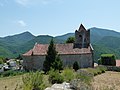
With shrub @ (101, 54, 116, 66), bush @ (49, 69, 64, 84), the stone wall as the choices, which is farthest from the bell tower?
bush @ (49, 69, 64, 84)

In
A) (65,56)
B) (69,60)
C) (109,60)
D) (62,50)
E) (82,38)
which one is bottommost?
(109,60)

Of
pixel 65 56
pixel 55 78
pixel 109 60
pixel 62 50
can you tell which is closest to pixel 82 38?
pixel 62 50

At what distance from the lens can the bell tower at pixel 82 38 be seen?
5376 centimetres

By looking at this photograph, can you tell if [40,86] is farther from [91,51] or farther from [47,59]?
[91,51]

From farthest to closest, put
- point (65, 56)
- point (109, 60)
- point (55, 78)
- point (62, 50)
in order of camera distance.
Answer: point (109, 60), point (62, 50), point (65, 56), point (55, 78)

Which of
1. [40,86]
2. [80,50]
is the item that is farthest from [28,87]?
[80,50]

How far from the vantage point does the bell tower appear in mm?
53756

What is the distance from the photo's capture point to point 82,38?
5481 cm

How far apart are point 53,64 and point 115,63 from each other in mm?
16562

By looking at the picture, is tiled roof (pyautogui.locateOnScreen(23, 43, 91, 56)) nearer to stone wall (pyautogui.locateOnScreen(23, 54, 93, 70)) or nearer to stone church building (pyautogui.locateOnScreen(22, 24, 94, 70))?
stone church building (pyautogui.locateOnScreen(22, 24, 94, 70))

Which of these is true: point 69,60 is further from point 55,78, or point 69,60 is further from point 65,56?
point 55,78

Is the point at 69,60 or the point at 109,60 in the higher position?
the point at 69,60

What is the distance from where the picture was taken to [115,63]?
2061 inches

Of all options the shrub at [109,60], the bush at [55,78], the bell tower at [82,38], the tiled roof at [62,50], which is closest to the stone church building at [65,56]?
the tiled roof at [62,50]
